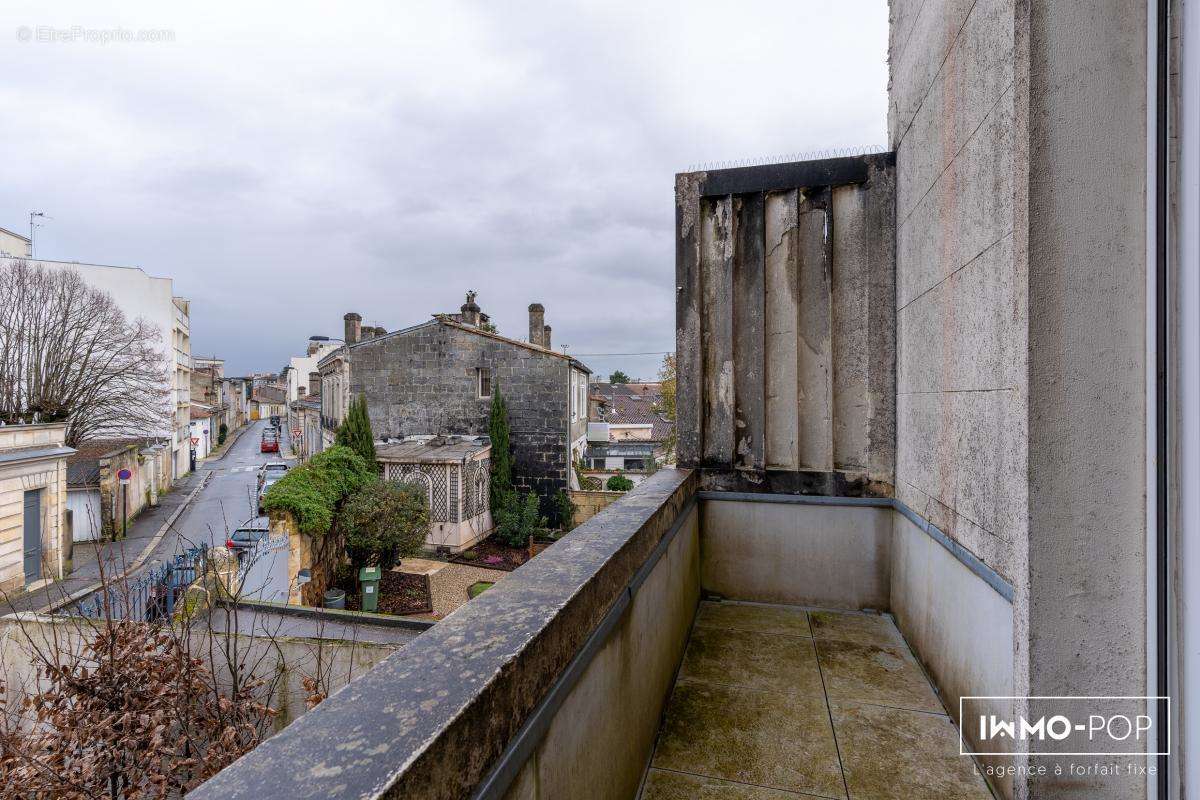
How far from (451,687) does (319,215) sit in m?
35.0

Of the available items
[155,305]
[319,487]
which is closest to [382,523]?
[319,487]

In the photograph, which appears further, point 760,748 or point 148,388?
point 148,388

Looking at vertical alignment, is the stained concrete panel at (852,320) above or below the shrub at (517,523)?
above

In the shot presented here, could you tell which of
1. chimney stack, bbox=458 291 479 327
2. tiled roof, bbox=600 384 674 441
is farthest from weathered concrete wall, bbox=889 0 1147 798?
tiled roof, bbox=600 384 674 441

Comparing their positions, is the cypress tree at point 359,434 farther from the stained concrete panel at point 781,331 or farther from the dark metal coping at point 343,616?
the stained concrete panel at point 781,331

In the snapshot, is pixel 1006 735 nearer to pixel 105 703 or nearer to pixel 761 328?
pixel 761 328

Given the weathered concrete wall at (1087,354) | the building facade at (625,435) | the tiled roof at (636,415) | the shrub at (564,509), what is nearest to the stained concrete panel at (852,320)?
the weathered concrete wall at (1087,354)

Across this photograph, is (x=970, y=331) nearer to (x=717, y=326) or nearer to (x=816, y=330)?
(x=816, y=330)

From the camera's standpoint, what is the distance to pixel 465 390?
50.5ft

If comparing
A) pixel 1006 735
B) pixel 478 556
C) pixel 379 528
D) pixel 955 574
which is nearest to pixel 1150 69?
pixel 955 574

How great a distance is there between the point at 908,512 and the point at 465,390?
45.5 ft

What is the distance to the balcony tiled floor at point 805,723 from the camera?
68.9 inches

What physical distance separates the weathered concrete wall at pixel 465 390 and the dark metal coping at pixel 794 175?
461 inches

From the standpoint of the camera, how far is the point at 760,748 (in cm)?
192
